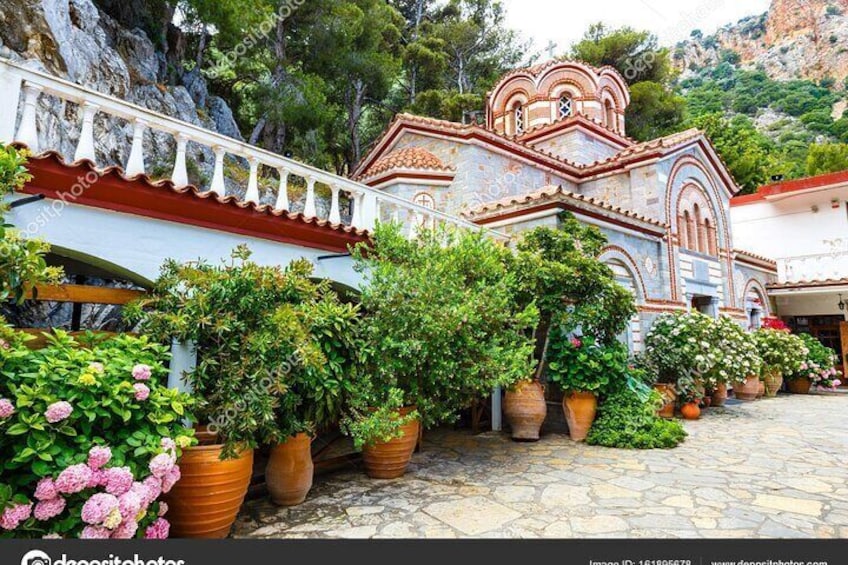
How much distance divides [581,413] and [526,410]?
0.88 metres

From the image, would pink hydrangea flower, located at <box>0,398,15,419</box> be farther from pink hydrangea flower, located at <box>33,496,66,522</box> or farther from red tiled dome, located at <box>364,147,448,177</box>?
red tiled dome, located at <box>364,147,448,177</box>

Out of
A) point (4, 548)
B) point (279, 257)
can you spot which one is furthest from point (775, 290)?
point (4, 548)

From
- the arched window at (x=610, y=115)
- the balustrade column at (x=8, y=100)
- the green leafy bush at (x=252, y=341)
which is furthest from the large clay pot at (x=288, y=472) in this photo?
the arched window at (x=610, y=115)

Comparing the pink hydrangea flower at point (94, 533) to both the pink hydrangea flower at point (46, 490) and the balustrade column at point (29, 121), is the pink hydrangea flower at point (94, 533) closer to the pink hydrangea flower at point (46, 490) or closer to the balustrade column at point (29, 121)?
the pink hydrangea flower at point (46, 490)

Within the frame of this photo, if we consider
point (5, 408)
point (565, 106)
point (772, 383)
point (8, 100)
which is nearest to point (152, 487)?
point (5, 408)

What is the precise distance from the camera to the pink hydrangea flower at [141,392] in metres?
3.16

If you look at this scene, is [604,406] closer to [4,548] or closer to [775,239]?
[4,548]

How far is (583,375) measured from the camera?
25.1ft

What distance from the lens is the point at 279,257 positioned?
5887 mm

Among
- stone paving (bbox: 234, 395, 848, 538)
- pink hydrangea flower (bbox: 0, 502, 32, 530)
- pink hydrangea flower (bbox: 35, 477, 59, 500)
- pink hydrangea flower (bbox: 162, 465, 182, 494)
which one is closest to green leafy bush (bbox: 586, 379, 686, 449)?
stone paving (bbox: 234, 395, 848, 538)

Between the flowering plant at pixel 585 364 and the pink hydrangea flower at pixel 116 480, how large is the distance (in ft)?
20.3

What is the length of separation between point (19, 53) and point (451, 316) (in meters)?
9.05

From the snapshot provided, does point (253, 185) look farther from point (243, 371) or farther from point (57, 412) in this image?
point (57, 412)

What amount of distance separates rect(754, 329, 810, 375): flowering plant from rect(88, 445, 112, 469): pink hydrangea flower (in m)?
14.3
